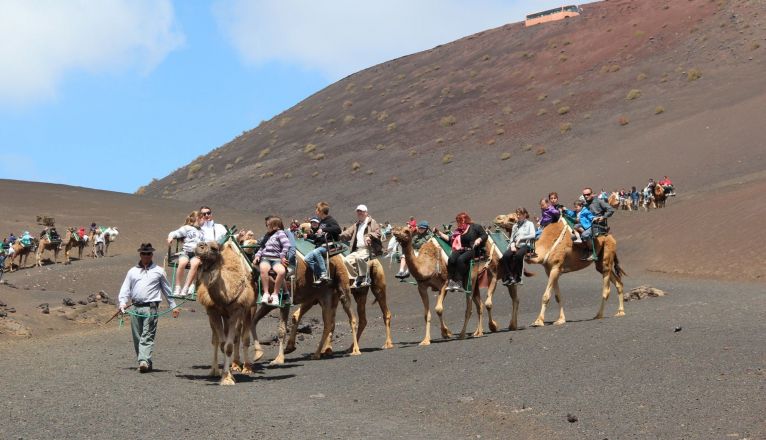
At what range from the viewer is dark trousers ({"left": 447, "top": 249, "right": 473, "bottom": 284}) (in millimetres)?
19766

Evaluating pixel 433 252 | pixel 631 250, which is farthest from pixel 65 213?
pixel 433 252

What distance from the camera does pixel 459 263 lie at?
64.8 ft

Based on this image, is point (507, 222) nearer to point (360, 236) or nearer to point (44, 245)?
point (360, 236)

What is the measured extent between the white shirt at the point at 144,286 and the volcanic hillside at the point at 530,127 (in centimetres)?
3261

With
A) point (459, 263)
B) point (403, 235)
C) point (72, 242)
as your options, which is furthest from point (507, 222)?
point (72, 242)

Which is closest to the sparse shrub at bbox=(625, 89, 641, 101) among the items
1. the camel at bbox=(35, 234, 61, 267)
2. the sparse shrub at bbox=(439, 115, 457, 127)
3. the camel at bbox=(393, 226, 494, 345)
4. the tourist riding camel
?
the sparse shrub at bbox=(439, 115, 457, 127)

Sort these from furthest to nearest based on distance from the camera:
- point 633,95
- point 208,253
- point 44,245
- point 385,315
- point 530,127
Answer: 1. point 530,127
2. point 633,95
3. point 44,245
4. point 385,315
5. point 208,253

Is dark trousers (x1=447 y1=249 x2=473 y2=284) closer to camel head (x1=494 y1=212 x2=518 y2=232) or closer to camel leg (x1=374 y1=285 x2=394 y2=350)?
camel leg (x1=374 y1=285 x2=394 y2=350)

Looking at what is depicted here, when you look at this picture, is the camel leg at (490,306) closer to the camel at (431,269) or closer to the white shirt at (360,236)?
the camel at (431,269)

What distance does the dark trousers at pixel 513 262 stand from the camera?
66.8 feet

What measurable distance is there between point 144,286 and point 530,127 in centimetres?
6787

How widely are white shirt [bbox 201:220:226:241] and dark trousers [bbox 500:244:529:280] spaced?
22.0ft

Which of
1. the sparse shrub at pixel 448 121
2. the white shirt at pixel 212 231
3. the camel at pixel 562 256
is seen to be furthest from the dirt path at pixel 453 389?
the sparse shrub at pixel 448 121

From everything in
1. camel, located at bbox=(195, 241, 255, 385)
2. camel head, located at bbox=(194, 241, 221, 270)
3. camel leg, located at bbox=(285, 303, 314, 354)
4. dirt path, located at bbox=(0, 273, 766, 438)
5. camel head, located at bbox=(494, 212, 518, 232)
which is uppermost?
camel head, located at bbox=(494, 212, 518, 232)
